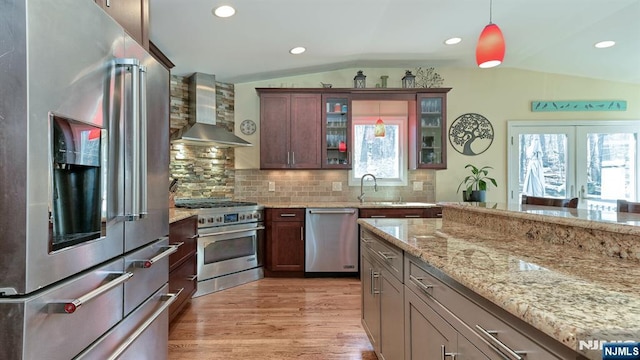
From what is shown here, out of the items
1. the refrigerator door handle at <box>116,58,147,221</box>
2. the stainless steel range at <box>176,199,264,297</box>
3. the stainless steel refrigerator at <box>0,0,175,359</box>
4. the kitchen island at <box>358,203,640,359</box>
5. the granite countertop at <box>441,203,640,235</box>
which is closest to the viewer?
the kitchen island at <box>358,203,640,359</box>

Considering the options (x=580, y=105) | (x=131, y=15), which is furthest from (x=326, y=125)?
(x=580, y=105)

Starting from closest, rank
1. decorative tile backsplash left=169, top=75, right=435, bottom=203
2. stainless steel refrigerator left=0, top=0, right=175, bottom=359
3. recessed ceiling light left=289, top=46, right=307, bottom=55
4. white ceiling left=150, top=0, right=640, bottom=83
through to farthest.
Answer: stainless steel refrigerator left=0, top=0, right=175, bottom=359 < white ceiling left=150, top=0, right=640, bottom=83 < recessed ceiling light left=289, top=46, right=307, bottom=55 < decorative tile backsplash left=169, top=75, right=435, bottom=203

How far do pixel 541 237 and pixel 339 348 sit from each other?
1455mm

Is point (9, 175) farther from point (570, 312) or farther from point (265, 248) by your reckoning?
point (265, 248)

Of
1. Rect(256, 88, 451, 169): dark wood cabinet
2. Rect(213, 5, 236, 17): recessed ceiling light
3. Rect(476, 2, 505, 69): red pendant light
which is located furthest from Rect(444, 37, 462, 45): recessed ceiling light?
Rect(213, 5, 236, 17): recessed ceiling light

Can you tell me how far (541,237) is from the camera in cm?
148

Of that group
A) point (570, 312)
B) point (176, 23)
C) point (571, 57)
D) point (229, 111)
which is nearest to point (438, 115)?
point (571, 57)

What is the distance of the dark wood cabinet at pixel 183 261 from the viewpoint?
2.47 meters

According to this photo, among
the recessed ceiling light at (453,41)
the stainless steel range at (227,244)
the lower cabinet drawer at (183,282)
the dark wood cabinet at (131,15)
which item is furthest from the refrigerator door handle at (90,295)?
the recessed ceiling light at (453,41)

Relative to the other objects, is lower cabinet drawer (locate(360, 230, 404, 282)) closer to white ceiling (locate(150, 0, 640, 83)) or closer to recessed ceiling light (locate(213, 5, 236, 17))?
white ceiling (locate(150, 0, 640, 83))

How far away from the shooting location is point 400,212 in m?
3.91

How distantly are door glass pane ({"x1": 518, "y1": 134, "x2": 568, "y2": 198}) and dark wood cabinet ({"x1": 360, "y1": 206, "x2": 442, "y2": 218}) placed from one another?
1.62m

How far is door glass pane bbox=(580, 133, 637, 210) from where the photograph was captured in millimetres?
4566

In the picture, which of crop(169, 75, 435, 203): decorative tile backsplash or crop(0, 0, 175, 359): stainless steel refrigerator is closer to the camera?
crop(0, 0, 175, 359): stainless steel refrigerator
